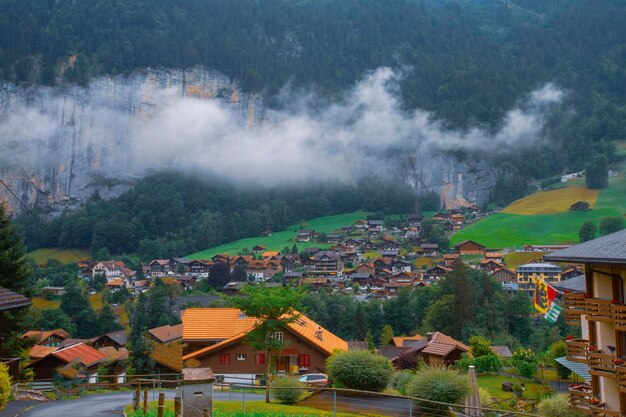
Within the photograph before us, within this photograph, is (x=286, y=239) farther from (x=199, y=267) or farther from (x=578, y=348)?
(x=578, y=348)

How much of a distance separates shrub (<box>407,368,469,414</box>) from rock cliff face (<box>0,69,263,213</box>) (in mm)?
159845

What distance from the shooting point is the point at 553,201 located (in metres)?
125

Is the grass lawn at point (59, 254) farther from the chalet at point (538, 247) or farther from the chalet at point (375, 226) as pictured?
the chalet at point (538, 247)

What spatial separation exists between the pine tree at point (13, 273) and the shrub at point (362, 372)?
12158 millimetres

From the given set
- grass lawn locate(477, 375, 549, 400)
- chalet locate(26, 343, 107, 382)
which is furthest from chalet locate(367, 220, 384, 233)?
grass lawn locate(477, 375, 549, 400)

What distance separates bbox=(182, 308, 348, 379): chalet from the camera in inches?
1031

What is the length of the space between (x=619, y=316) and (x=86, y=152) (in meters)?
166

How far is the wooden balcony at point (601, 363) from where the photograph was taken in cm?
1331

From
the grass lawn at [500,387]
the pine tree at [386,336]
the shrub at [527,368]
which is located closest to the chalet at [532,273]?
the pine tree at [386,336]

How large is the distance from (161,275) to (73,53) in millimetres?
112914

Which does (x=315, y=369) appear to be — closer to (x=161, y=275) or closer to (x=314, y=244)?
(x=161, y=275)

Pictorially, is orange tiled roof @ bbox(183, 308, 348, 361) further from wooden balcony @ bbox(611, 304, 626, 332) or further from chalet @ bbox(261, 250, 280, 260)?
chalet @ bbox(261, 250, 280, 260)

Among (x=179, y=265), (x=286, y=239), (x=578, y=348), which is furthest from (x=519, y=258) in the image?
(x=578, y=348)

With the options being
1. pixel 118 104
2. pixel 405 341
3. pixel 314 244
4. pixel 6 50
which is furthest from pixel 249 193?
pixel 405 341
